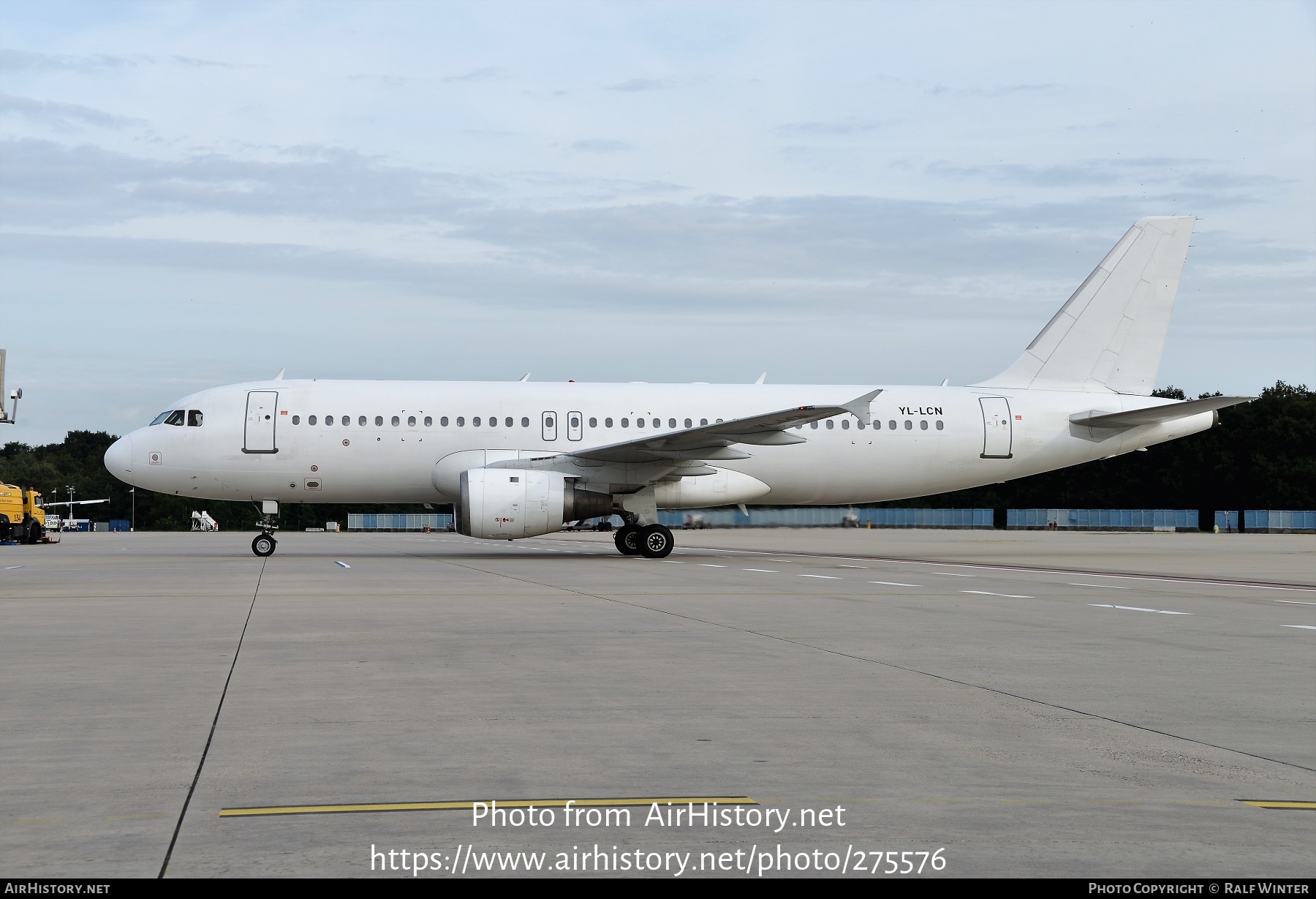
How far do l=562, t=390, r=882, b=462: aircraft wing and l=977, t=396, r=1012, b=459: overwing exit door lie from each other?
4.63 metres

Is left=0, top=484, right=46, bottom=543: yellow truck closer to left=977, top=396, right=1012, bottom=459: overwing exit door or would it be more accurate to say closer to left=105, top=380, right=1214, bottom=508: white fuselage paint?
left=105, top=380, right=1214, bottom=508: white fuselage paint

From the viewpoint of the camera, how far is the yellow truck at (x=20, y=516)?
4328cm

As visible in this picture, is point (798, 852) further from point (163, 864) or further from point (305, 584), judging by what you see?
point (305, 584)

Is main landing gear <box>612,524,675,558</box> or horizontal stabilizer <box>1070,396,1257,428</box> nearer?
main landing gear <box>612,524,675,558</box>

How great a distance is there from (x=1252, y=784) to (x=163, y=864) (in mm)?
4140

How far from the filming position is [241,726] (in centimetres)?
A: 621

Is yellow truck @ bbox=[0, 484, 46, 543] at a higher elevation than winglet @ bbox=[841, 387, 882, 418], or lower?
lower

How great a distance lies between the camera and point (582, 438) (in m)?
26.0

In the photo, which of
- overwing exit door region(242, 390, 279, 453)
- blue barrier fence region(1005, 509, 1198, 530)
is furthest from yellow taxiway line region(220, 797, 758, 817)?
blue barrier fence region(1005, 509, 1198, 530)

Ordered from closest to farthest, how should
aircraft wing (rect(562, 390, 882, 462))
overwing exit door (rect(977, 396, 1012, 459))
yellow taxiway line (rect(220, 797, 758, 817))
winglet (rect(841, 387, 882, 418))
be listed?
yellow taxiway line (rect(220, 797, 758, 817)), winglet (rect(841, 387, 882, 418)), aircraft wing (rect(562, 390, 882, 462)), overwing exit door (rect(977, 396, 1012, 459))

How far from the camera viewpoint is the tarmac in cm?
404

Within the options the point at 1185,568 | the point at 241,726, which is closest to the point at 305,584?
the point at 241,726

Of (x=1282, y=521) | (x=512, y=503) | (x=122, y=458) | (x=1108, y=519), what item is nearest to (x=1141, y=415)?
(x=512, y=503)

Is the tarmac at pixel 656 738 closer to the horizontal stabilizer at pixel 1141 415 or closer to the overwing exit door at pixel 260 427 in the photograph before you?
the overwing exit door at pixel 260 427
